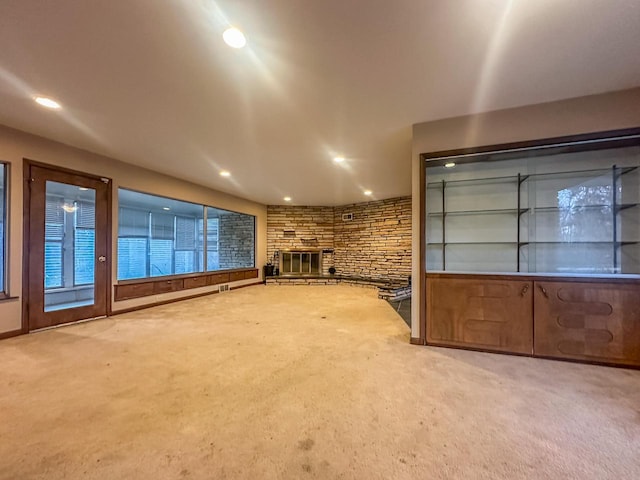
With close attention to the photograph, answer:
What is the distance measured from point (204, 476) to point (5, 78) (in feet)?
10.5

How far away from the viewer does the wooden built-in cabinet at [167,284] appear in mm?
4661

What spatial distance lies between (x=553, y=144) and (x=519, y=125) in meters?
0.35

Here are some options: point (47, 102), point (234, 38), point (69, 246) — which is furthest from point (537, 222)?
point (69, 246)

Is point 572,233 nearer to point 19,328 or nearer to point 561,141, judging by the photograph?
point 561,141

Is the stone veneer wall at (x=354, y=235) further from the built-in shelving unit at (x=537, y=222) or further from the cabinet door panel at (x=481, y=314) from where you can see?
the cabinet door panel at (x=481, y=314)

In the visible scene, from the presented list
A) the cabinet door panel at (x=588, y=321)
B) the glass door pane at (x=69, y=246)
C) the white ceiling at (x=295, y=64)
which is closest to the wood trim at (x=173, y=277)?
the glass door pane at (x=69, y=246)

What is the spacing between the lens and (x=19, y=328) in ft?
11.2

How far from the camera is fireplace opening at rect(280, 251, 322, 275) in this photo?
28.2ft

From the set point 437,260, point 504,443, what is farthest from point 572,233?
point 504,443

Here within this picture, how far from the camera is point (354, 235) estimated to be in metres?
8.27

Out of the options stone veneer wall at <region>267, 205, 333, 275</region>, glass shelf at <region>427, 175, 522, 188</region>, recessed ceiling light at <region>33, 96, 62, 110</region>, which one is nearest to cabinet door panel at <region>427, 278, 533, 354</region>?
glass shelf at <region>427, 175, 522, 188</region>

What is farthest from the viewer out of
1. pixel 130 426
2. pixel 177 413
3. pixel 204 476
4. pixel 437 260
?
pixel 437 260

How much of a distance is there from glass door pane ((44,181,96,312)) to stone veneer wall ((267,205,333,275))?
4.75 metres

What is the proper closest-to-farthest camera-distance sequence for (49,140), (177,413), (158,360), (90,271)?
(177,413) < (158,360) < (49,140) < (90,271)
